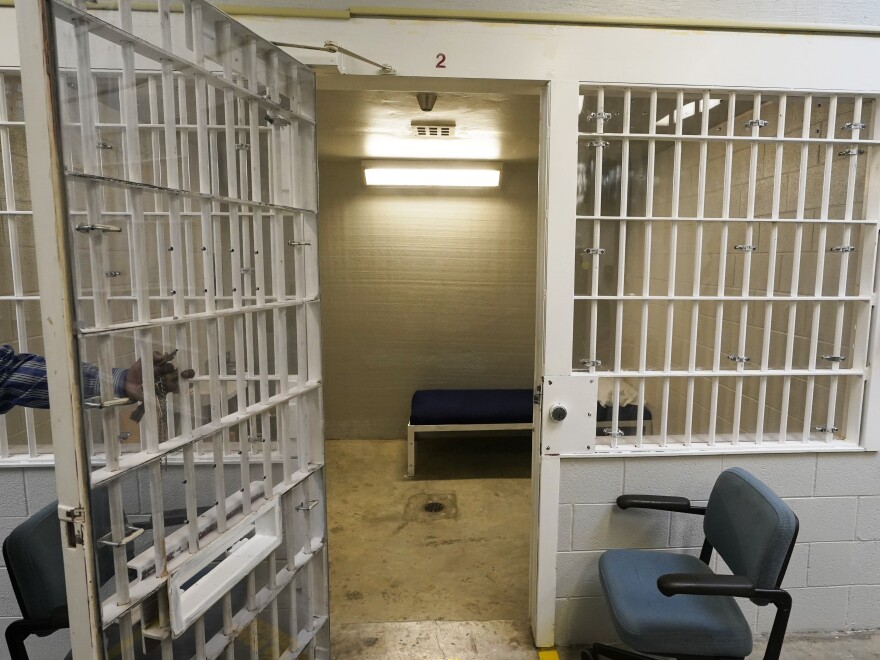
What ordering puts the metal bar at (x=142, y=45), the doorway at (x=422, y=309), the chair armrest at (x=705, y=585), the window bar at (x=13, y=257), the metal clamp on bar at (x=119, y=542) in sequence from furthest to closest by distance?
the doorway at (x=422, y=309) < the window bar at (x=13, y=257) < the chair armrest at (x=705, y=585) < the metal clamp on bar at (x=119, y=542) < the metal bar at (x=142, y=45)

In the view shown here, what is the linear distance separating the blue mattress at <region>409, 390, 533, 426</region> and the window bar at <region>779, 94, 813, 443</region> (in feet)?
6.68

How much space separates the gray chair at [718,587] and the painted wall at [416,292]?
9.09 feet

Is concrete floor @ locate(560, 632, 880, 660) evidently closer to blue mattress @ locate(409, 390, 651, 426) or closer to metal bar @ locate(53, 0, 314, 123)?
blue mattress @ locate(409, 390, 651, 426)

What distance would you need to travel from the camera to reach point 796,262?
2.04 meters

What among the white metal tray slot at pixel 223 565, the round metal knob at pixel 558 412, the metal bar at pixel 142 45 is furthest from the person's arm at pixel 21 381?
the round metal knob at pixel 558 412

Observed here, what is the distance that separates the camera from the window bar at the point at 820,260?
1997mm

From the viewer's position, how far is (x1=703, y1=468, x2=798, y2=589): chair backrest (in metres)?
1.60

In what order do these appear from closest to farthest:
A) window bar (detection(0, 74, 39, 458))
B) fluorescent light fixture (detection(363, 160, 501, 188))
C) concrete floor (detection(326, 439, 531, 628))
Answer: window bar (detection(0, 74, 39, 458))
concrete floor (detection(326, 439, 531, 628))
fluorescent light fixture (detection(363, 160, 501, 188))

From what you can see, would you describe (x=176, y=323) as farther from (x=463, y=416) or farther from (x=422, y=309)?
(x=422, y=309)

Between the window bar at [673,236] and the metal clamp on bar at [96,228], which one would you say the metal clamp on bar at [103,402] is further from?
the window bar at [673,236]

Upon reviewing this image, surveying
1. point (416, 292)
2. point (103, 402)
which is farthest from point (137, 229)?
point (416, 292)

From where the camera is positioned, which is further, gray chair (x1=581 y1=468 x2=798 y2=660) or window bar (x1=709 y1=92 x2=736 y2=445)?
window bar (x1=709 y1=92 x2=736 y2=445)

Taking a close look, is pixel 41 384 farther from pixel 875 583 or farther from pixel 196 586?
pixel 875 583

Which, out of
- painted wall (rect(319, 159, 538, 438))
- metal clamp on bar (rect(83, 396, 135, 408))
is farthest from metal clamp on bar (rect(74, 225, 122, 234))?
painted wall (rect(319, 159, 538, 438))
